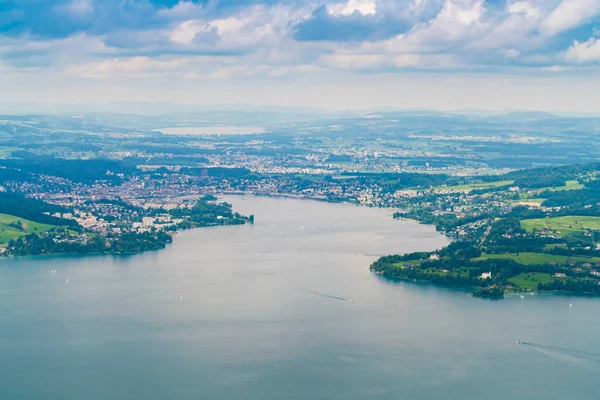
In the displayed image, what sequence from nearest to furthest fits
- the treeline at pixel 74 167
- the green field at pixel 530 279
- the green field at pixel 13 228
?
the green field at pixel 530 279, the green field at pixel 13 228, the treeline at pixel 74 167

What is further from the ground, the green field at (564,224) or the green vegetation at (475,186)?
the green field at (564,224)

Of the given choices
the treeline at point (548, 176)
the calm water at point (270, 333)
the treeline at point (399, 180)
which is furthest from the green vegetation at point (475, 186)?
the calm water at point (270, 333)

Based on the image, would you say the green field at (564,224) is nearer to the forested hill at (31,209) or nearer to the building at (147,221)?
the building at (147,221)

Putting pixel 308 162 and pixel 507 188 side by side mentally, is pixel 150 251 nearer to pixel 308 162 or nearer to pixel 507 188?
pixel 507 188

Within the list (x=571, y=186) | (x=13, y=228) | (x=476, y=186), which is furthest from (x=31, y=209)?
(x=571, y=186)

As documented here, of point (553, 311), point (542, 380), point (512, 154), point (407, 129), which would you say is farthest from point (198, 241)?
point (407, 129)

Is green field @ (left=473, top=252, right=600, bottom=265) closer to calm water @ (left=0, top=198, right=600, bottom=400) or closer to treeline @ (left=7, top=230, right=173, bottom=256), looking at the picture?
calm water @ (left=0, top=198, right=600, bottom=400)

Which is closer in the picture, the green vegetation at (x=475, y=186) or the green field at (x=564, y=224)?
the green field at (x=564, y=224)
